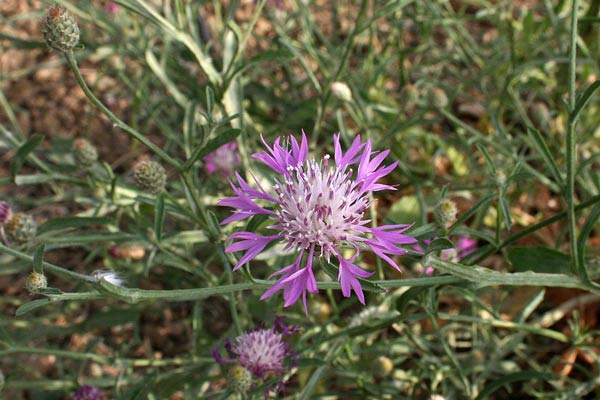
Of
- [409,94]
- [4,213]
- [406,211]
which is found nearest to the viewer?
[4,213]

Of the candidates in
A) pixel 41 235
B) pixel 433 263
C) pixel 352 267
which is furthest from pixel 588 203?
pixel 41 235

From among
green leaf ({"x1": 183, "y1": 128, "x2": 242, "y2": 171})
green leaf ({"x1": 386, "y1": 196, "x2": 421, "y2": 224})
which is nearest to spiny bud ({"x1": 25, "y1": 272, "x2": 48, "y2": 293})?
green leaf ({"x1": 183, "y1": 128, "x2": 242, "y2": 171})

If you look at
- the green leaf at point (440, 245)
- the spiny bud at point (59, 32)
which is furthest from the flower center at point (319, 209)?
the spiny bud at point (59, 32)

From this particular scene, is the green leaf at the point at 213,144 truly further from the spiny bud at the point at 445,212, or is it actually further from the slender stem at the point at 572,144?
the slender stem at the point at 572,144

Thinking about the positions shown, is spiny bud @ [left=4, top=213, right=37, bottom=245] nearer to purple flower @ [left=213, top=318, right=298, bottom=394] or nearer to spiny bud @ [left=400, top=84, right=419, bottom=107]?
purple flower @ [left=213, top=318, right=298, bottom=394]

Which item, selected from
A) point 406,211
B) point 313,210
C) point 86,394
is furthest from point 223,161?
point 313,210

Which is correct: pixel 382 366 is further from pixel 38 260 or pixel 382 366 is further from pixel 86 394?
pixel 38 260
